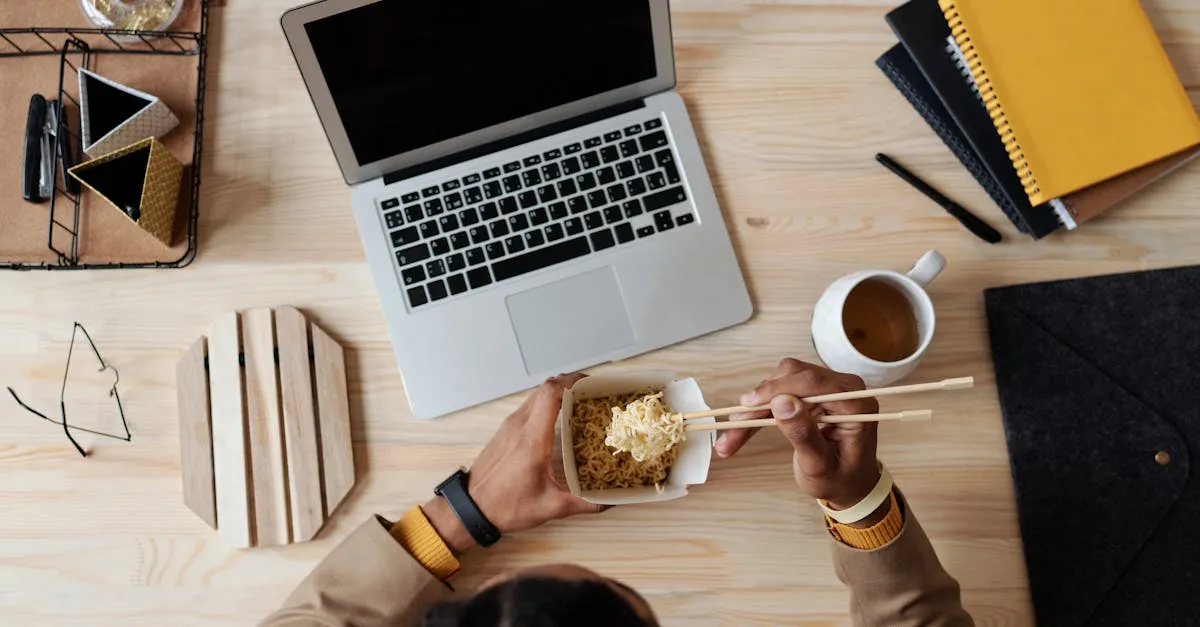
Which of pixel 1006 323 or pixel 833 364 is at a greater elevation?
pixel 833 364

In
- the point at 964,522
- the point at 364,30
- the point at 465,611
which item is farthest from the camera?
the point at 964,522

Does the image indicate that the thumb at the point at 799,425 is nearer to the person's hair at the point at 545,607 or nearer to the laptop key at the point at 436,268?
the person's hair at the point at 545,607

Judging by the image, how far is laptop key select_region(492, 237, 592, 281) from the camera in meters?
0.86

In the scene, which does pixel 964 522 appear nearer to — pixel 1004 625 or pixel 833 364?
pixel 1004 625

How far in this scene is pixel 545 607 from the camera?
0.50m

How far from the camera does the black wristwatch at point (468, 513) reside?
797 mm

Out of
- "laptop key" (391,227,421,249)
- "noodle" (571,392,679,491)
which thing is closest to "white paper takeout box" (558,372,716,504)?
"noodle" (571,392,679,491)

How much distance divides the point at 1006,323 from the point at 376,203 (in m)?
0.66

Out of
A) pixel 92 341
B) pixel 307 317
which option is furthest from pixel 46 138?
pixel 307 317

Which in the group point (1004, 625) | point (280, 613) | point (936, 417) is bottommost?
point (1004, 625)

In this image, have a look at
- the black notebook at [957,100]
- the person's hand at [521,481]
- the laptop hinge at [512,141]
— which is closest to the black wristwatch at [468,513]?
the person's hand at [521,481]

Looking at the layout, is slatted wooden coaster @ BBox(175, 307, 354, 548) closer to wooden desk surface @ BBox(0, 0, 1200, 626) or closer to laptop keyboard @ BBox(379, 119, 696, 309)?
wooden desk surface @ BBox(0, 0, 1200, 626)

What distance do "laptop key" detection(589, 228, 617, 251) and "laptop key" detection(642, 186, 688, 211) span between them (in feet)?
0.16

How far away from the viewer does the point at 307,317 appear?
883 millimetres
